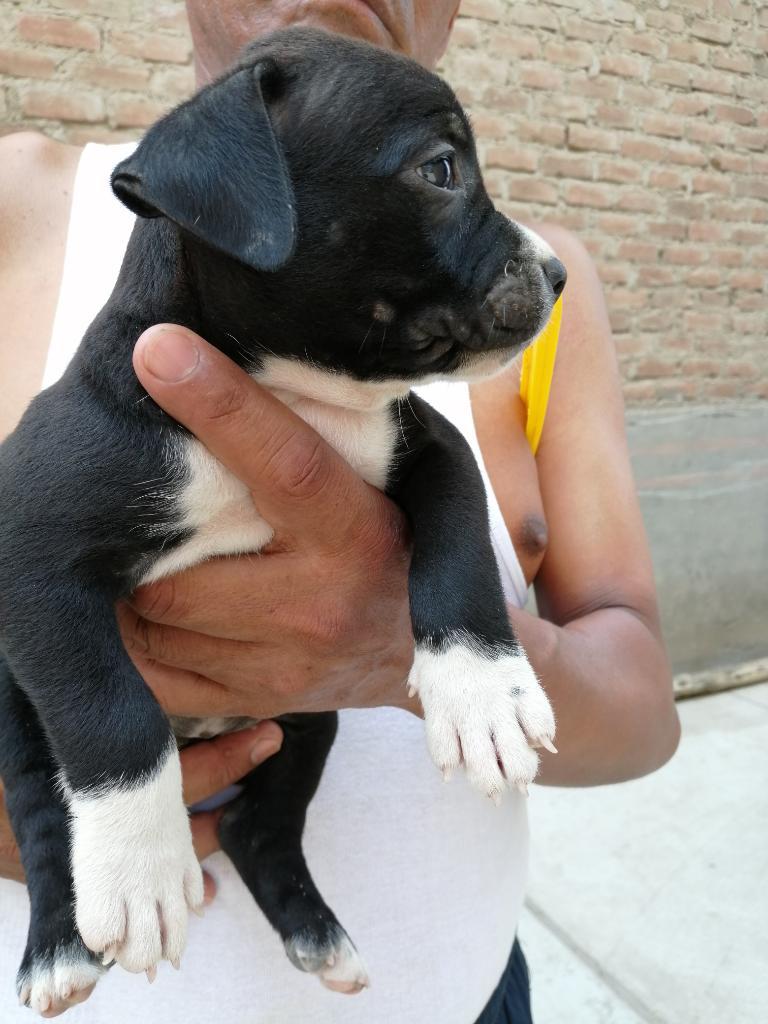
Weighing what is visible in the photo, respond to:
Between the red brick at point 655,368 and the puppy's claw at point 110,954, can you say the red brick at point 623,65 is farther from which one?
the puppy's claw at point 110,954

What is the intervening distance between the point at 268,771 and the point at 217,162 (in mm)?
1129

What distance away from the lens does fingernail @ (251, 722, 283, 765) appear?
169cm

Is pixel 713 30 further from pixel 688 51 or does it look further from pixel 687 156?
pixel 687 156

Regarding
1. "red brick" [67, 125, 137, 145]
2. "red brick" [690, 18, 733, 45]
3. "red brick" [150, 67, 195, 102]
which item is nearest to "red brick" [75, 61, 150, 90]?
"red brick" [150, 67, 195, 102]

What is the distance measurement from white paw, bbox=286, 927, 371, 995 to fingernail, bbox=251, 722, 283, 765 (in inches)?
12.0

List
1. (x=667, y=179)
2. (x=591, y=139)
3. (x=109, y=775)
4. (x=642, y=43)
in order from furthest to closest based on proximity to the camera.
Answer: (x=667, y=179) → (x=642, y=43) → (x=591, y=139) → (x=109, y=775)

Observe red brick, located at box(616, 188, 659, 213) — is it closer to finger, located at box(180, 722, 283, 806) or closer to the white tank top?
the white tank top

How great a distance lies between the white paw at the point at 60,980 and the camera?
1.34 m

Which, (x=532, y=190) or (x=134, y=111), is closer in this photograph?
(x=134, y=111)

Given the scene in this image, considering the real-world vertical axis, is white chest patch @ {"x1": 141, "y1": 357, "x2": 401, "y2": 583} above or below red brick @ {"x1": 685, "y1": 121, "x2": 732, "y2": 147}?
above

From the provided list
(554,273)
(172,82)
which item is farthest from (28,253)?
(172,82)

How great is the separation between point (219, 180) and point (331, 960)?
4.09 feet

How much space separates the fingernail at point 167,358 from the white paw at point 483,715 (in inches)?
20.8

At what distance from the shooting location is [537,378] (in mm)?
2057
